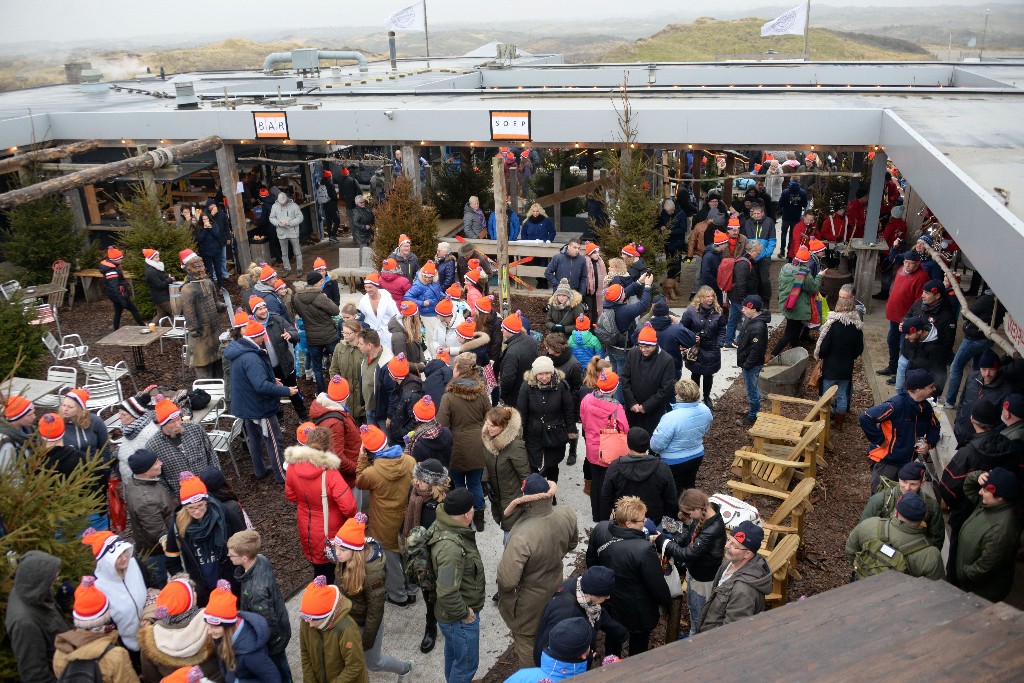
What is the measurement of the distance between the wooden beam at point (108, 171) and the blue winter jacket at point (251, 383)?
6.77m

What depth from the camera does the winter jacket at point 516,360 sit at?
314 inches

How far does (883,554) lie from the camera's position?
5.09 metres

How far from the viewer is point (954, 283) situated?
340 inches

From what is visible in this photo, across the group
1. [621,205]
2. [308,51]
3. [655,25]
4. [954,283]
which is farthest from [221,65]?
[655,25]

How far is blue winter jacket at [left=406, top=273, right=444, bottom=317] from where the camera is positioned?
9.84 meters

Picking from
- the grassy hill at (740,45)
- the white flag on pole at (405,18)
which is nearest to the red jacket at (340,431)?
the white flag on pole at (405,18)

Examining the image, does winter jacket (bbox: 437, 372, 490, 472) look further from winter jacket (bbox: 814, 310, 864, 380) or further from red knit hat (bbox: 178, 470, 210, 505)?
winter jacket (bbox: 814, 310, 864, 380)

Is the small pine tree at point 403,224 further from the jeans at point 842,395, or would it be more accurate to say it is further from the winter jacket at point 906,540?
the winter jacket at point 906,540

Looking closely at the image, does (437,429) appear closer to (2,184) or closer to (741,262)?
(741,262)

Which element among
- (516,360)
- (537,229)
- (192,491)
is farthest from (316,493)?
(537,229)

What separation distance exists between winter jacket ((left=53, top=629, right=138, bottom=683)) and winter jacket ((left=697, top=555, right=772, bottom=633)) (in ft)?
11.0

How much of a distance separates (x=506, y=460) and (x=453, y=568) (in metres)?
1.55

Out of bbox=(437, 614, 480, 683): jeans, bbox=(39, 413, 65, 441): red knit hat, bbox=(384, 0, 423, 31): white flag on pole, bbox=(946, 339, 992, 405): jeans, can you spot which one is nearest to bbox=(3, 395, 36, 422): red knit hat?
bbox=(39, 413, 65, 441): red knit hat

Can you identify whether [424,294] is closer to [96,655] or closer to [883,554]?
[96,655]
